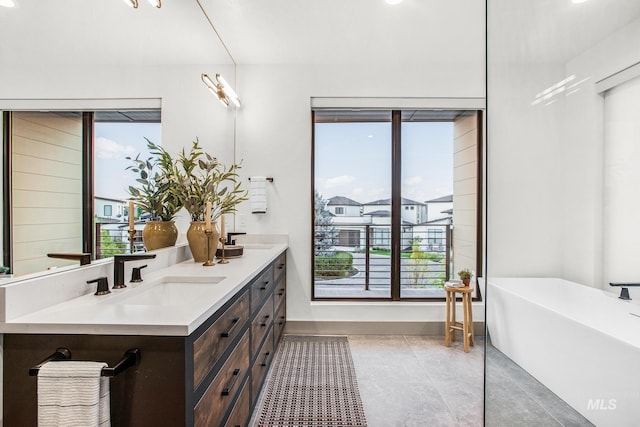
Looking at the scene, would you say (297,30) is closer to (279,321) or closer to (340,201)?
(340,201)

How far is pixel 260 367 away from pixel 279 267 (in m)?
0.94

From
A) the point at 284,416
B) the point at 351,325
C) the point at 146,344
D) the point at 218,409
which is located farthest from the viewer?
the point at 351,325

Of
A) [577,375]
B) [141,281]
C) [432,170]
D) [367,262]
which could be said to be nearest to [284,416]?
[141,281]

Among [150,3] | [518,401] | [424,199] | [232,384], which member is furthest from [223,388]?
[424,199]

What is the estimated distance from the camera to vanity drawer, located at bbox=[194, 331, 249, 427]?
41.0 inches

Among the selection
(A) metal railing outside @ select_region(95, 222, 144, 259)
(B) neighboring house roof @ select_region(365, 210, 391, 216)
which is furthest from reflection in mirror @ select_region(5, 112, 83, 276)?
(B) neighboring house roof @ select_region(365, 210, 391, 216)

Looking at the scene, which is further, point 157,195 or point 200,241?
point 200,241

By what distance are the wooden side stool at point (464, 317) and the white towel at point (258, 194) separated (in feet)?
6.05

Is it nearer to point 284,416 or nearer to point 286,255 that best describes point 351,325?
point 286,255

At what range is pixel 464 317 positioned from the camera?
273 centimetres

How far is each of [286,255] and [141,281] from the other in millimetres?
1767

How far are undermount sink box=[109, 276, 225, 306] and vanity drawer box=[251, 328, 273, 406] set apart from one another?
1.79 ft

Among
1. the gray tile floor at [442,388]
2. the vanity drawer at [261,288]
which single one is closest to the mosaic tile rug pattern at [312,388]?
the gray tile floor at [442,388]

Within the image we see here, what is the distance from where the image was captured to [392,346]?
289cm
